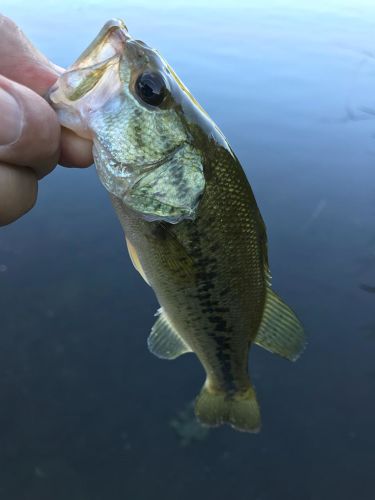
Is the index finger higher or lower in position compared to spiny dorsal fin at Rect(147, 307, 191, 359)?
higher

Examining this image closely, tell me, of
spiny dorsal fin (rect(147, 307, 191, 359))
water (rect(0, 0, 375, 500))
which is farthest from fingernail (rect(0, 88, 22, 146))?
water (rect(0, 0, 375, 500))

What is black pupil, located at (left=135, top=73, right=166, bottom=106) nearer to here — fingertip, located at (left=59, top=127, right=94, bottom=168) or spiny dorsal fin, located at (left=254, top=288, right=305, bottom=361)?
fingertip, located at (left=59, top=127, right=94, bottom=168)

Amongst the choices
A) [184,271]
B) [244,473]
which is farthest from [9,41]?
[244,473]

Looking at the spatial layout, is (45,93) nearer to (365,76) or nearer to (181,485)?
(181,485)

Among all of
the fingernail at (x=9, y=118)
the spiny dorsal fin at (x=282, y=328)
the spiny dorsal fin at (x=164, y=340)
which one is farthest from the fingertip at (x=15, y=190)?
the spiny dorsal fin at (x=282, y=328)

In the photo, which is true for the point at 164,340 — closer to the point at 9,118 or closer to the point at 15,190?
the point at 15,190

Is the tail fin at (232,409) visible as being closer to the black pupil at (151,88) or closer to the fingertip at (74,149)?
the fingertip at (74,149)
